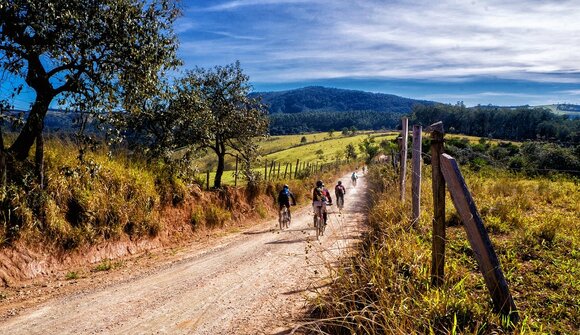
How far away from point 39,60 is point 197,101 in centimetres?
847

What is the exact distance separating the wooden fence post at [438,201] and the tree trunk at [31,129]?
11398 mm

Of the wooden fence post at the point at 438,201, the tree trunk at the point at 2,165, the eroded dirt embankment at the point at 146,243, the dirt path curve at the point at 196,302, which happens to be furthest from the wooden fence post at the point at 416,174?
the tree trunk at the point at 2,165

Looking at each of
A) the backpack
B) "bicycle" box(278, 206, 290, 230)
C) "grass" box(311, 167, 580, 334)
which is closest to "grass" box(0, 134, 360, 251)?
"bicycle" box(278, 206, 290, 230)

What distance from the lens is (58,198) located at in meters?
11.6

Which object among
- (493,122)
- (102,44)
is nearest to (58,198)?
(102,44)

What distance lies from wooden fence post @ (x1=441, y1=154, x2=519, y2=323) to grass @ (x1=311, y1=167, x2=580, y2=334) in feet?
0.61

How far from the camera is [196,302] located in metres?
8.29

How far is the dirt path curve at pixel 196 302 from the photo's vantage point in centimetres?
698

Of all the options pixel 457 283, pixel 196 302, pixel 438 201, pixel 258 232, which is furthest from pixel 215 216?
pixel 438 201

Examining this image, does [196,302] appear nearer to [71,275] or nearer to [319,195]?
[71,275]

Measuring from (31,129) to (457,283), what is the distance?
475 inches

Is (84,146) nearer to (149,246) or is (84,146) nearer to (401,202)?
(149,246)

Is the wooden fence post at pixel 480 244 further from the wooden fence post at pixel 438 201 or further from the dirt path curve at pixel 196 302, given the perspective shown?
the dirt path curve at pixel 196 302

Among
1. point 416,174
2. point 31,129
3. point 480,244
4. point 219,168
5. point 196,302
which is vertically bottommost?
point 196,302
